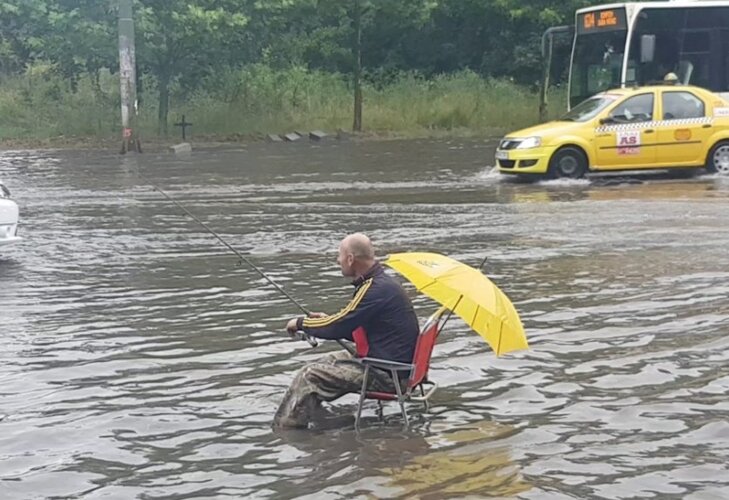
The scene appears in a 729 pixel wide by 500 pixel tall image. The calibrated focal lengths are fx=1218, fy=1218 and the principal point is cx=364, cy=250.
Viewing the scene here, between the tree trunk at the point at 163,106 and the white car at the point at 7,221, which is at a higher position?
the tree trunk at the point at 163,106

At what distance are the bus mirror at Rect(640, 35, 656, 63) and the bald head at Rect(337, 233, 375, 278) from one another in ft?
59.3

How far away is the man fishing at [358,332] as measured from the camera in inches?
282

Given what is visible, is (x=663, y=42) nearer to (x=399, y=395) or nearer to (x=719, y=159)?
(x=719, y=159)

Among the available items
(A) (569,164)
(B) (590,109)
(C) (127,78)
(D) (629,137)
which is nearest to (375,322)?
(A) (569,164)

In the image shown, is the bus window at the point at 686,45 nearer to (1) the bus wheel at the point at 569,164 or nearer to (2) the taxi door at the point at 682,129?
(2) the taxi door at the point at 682,129

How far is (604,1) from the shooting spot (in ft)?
133

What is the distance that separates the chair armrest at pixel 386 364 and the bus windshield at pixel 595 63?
18.9 metres

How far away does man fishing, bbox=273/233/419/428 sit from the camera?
7.16 metres

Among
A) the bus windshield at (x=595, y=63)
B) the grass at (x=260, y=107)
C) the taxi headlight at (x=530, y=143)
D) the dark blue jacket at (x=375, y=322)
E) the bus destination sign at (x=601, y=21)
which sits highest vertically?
the bus destination sign at (x=601, y=21)

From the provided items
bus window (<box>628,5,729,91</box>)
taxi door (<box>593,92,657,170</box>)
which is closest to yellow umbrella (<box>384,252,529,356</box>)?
taxi door (<box>593,92,657,170</box>)

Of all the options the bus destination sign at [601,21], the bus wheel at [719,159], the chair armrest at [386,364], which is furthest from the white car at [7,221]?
the bus destination sign at [601,21]

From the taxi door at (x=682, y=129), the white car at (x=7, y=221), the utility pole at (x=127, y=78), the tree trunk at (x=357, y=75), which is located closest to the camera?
the white car at (x=7, y=221)

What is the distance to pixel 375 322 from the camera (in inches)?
285

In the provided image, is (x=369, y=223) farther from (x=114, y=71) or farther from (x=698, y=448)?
(x=114, y=71)
